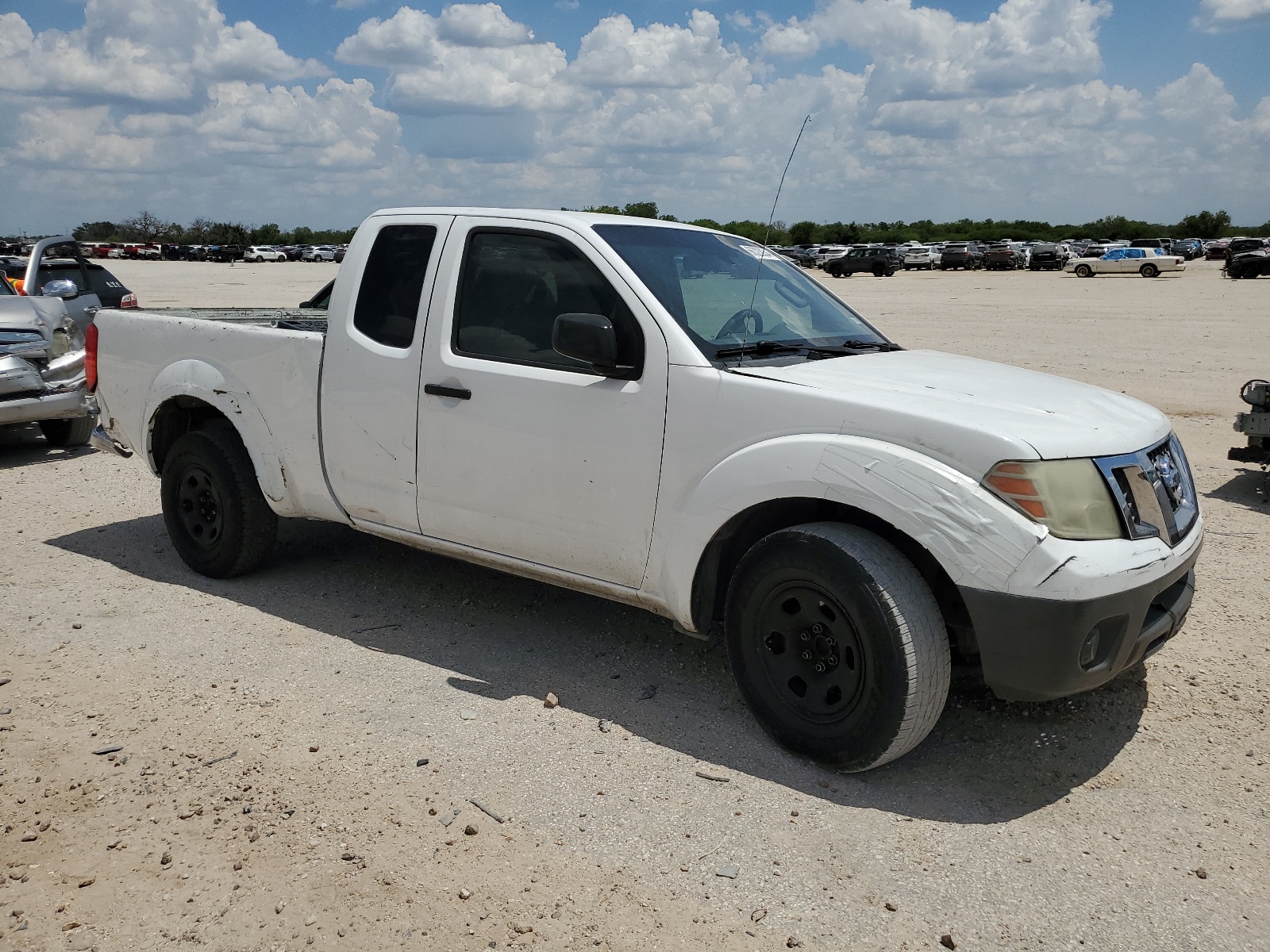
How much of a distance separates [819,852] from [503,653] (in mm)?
1995

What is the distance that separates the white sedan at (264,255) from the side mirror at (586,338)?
8884 centimetres

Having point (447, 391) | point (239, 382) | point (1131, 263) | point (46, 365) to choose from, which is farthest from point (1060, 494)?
point (1131, 263)

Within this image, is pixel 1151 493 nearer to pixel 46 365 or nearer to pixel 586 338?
pixel 586 338

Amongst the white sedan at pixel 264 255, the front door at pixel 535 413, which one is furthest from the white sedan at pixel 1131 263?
the white sedan at pixel 264 255

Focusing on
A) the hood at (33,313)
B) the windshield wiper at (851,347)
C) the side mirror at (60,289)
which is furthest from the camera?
the side mirror at (60,289)

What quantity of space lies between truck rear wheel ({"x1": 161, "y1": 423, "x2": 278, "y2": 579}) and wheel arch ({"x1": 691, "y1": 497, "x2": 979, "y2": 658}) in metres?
2.73

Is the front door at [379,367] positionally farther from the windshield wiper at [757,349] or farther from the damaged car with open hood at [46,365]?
the damaged car with open hood at [46,365]

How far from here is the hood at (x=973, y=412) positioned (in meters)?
3.44

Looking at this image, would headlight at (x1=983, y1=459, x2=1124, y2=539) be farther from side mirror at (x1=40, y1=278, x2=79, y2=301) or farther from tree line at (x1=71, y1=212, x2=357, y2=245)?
tree line at (x1=71, y1=212, x2=357, y2=245)

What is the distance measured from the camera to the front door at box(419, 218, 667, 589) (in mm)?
4148

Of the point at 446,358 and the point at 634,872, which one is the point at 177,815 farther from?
the point at 446,358

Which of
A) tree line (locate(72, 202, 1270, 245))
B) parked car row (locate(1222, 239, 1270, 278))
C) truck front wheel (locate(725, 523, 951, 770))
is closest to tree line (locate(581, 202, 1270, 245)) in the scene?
tree line (locate(72, 202, 1270, 245))

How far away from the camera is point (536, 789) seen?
3.74 meters

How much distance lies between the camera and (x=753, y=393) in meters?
3.86
